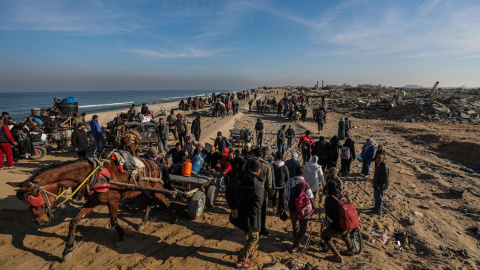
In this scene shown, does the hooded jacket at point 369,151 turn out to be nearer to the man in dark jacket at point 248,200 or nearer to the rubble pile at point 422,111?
the man in dark jacket at point 248,200

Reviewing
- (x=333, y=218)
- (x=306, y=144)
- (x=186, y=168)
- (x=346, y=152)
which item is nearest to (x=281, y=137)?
(x=306, y=144)

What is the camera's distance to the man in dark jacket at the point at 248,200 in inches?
142

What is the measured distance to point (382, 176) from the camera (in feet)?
19.9

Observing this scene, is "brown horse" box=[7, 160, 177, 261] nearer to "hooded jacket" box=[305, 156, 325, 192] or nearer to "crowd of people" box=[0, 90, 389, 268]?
"crowd of people" box=[0, 90, 389, 268]

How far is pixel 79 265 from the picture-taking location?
411 centimetres

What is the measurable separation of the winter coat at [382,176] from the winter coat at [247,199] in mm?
4240

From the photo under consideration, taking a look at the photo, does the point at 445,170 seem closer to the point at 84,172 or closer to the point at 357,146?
the point at 357,146

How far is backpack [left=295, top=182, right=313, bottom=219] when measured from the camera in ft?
13.8

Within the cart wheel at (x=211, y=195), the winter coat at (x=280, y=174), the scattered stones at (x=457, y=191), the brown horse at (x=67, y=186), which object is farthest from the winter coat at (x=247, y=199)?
the scattered stones at (x=457, y=191)

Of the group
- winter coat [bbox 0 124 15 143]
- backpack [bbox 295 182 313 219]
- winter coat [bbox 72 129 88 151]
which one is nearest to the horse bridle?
backpack [bbox 295 182 313 219]

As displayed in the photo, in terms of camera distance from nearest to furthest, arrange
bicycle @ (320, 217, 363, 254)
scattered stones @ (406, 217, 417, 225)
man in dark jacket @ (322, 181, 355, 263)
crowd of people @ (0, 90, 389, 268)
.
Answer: crowd of people @ (0, 90, 389, 268) < man in dark jacket @ (322, 181, 355, 263) < bicycle @ (320, 217, 363, 254) < scattered stones @ (406, 217, 417, 225)

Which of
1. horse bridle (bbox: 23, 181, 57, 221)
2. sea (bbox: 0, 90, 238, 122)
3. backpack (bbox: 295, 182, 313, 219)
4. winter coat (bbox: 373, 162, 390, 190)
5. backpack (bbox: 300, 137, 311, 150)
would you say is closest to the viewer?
horse bridle (bbox: 23, 181, 57, 221)

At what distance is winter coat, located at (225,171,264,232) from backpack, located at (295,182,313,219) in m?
0.94

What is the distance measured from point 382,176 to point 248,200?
4473 mm
